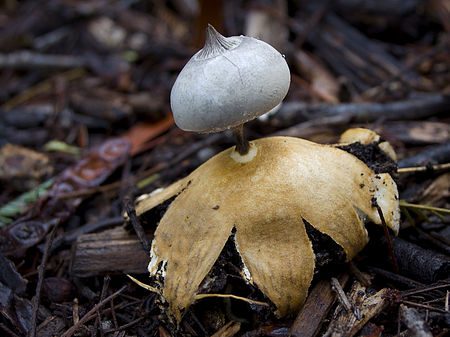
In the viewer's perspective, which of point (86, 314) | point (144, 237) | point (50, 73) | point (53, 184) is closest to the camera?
point (86, 314)

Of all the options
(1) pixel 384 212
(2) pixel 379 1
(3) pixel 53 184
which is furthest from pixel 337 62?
(3) pixel 53 184

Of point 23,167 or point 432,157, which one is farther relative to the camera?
point 23,167

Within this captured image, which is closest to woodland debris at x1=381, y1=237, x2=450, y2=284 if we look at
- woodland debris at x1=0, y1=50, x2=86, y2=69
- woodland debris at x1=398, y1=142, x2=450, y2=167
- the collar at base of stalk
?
woodland debris at x1=398, y1=142, x2=450, y2=167

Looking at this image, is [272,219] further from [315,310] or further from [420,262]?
[420,262]

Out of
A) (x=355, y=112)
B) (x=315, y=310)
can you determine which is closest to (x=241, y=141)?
(x=315, y=310)

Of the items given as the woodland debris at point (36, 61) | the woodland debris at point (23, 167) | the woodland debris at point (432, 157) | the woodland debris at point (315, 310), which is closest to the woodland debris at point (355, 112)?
the woodland debris at point (432, 157)

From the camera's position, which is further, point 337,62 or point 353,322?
point 337,62

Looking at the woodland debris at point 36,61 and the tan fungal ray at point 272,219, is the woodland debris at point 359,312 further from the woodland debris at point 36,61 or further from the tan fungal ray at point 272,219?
the woodland debris at point 36,61

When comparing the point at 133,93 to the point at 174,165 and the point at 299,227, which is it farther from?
the point at 299,227
